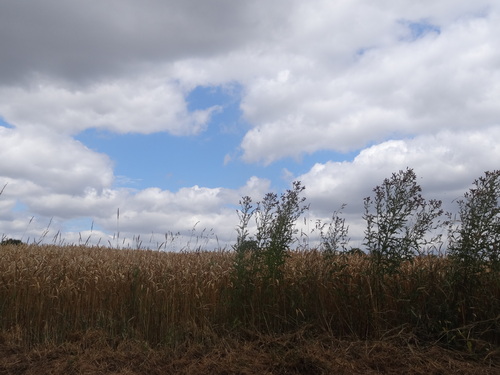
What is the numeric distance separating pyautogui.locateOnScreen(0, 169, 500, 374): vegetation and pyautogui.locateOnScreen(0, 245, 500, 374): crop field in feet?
0.06

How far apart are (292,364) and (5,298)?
5480mm

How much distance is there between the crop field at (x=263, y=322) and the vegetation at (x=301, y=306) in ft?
0.06

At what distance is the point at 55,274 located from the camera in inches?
366

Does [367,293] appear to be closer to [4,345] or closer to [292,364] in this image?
[292,364]

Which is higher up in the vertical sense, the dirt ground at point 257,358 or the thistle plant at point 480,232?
the thistle plant at point 480,232

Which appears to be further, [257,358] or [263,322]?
[263,322]

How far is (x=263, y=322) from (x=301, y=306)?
1.94 feet

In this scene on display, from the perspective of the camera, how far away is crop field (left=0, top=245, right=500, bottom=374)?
A: 6012mm

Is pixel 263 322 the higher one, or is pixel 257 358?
pixel 263 322

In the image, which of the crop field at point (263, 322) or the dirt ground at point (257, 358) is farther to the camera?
the crop field at point (263, 322)

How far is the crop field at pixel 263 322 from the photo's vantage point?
6.01 m

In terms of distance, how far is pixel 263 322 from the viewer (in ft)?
23.3

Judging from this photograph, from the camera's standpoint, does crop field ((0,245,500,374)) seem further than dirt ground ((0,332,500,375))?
Yes

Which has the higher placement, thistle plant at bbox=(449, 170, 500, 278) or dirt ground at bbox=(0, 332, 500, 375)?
thistle plant at bbox=(449, 170, 500, 278)
